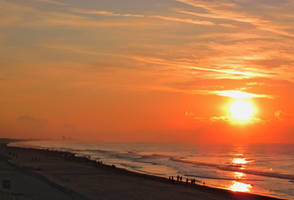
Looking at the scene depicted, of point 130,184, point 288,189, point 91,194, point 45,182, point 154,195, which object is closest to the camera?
point 91,194

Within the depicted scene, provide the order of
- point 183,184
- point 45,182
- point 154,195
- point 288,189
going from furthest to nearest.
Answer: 1. point 288,189
2. point 183,184
3. point 45,182
4. point 154,195

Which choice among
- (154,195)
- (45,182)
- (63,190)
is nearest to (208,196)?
(154,195)

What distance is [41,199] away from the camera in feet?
75.1

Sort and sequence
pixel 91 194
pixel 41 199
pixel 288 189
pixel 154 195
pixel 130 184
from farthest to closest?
1. pixel 288 189
2. pixel 130 184
3. pixel 154 195
4. pixel 91 194
5. pixel 41 199

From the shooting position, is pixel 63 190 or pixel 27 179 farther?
pixel 27 179

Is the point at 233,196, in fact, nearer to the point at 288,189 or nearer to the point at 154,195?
the point at 154,195

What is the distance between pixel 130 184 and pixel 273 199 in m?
13.1

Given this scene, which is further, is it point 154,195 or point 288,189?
point 288,189

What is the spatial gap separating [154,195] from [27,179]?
11663 mm

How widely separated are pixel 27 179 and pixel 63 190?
6.40m

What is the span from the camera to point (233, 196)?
31.9 meters

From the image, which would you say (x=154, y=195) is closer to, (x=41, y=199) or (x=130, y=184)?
(x=130, y=184)

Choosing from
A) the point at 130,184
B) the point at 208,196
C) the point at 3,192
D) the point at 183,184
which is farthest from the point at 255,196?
the point at 3,192

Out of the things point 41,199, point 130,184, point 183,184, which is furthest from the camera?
point 183,184
